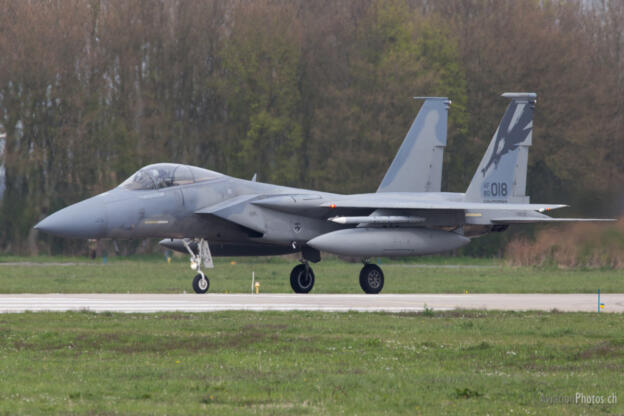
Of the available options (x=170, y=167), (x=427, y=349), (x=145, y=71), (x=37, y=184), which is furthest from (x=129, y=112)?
(x=427, y=349)

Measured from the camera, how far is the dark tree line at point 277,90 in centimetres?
4831

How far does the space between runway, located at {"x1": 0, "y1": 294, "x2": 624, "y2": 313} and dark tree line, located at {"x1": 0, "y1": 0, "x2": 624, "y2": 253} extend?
24.5 meters

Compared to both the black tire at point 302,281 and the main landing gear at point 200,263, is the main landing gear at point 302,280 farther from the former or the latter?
the main landing gear at point 200,263

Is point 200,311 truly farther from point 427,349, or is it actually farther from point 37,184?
point 37,184

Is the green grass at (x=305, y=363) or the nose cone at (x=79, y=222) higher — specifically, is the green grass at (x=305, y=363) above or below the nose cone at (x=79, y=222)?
below

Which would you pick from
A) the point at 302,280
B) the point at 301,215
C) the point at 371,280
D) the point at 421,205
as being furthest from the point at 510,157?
the point at 302,280

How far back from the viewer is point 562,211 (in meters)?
38.1

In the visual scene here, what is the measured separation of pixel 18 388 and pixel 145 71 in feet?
138

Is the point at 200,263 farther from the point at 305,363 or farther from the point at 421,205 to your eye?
the point at 305,363

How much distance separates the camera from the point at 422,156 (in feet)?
91.9

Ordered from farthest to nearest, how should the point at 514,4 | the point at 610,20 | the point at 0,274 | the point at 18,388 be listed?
the point at 610,20 → the point at 514,4 → the point at 0,274 → the point at 18,388

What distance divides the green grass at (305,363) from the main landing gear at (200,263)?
20.5 feet

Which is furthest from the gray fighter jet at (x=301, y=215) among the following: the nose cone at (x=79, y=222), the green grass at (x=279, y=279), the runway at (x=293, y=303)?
the green grass at (x=279, y=279)

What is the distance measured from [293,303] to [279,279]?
10817 millimetres
